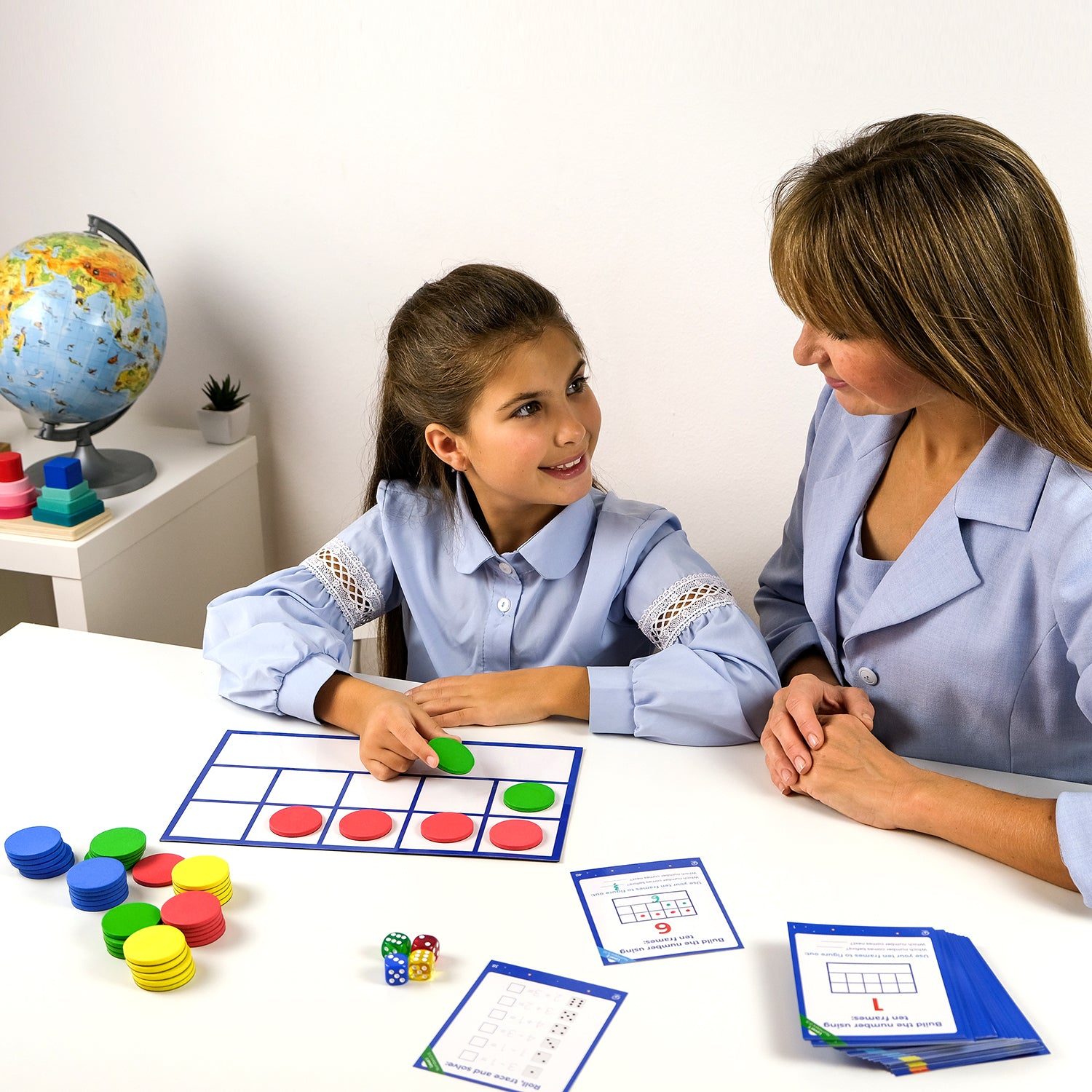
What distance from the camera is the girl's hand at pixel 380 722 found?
114 cm

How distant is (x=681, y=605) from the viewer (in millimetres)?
1332

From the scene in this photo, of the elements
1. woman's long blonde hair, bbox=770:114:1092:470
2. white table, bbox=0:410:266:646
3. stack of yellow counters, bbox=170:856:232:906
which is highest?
woman's long blonde hair, bbox=770:114:1092:470

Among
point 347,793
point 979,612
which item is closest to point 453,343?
point 347,793

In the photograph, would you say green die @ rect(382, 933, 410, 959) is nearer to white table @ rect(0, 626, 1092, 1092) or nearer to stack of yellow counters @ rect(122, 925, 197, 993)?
white table @ rect(0, 626, 1092, 1092)

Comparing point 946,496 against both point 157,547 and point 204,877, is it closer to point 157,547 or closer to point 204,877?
point 204,877

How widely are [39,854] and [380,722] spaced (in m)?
0.33

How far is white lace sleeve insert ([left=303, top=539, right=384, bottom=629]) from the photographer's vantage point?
1.43 metres

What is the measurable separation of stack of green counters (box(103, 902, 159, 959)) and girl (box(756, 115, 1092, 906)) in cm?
57

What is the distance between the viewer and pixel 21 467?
178 centimetres

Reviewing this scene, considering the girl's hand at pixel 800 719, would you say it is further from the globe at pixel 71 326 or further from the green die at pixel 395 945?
the globe at pixel 71 326

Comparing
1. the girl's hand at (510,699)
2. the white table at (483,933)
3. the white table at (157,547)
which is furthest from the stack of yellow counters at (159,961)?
the white table at (157,547)

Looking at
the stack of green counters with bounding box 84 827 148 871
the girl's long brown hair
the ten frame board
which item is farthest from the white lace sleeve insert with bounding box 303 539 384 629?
the stack of green counters with bounding box 84 827 148 871

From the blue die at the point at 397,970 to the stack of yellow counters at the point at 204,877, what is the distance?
0.17 m

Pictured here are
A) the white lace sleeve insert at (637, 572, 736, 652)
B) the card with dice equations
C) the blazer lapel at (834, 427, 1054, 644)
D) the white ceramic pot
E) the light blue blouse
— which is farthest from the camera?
the white ceramic pot
